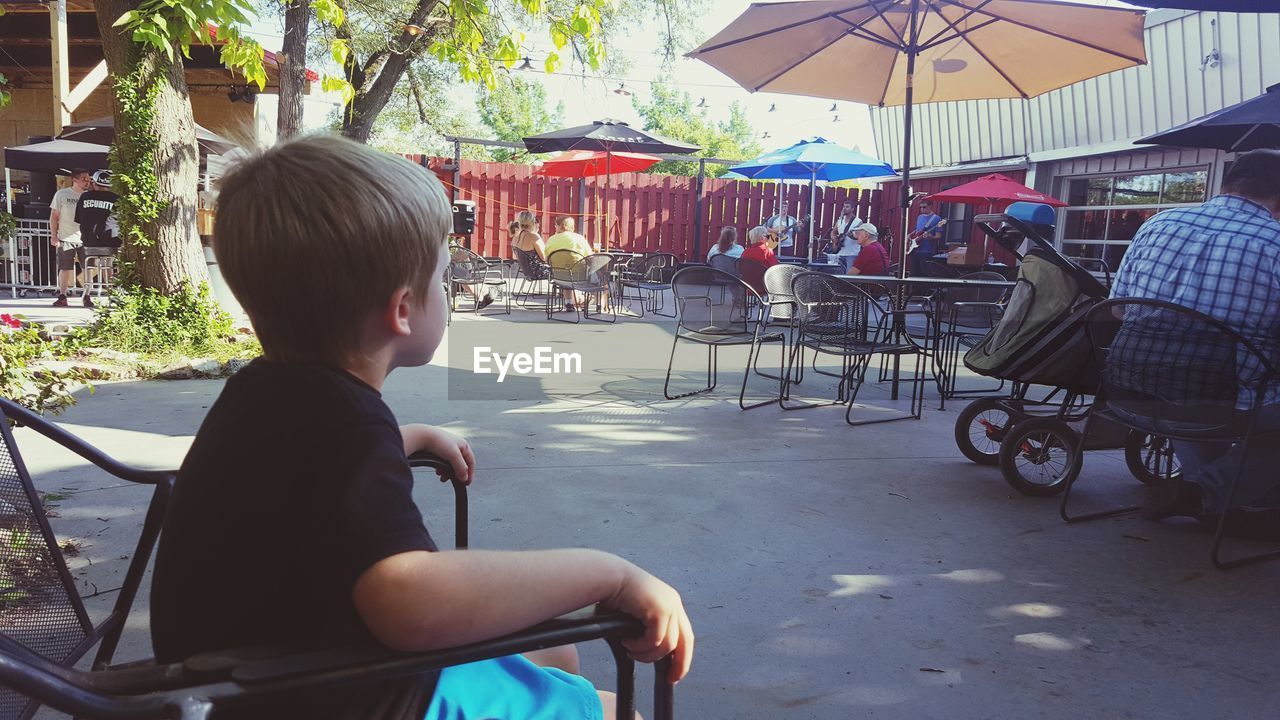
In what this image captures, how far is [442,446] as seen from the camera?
146cm

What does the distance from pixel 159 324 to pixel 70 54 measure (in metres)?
13.9

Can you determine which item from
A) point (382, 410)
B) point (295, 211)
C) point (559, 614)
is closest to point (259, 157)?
point (295, 211)

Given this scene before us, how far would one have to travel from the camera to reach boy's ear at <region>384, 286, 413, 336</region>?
3.39 ft

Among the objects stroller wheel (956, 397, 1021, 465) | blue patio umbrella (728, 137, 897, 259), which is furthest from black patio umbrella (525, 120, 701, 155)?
stroller wheel (956, 397, 1021, 465)

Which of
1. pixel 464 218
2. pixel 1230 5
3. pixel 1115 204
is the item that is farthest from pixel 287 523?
pixel 1115 204

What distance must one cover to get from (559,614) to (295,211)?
0.55 meters

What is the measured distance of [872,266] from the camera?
8.70 meters

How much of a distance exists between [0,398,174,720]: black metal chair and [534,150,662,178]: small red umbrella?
13543 mm

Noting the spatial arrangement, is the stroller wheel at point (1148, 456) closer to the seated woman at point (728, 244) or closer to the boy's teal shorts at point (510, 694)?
the boy's teal shorts at point (510, 694)

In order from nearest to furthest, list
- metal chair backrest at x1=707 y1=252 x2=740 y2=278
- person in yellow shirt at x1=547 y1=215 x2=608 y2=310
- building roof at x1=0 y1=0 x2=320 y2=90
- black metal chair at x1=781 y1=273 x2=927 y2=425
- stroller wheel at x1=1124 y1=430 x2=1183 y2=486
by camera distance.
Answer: stroller wheel at x1=1124 y1=430 x2=1183 y2=486, black metal chair at x1=781 y1=273 x2=927 y2=425, metal chair backrest at x1=707 y1=252 x2=740 y2=278, person in yellow shirt at x1=547 y1=215 x2=608 y2=310, building roof at x1=0 y1=0 x2=320 y2=90

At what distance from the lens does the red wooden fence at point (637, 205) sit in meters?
18.4

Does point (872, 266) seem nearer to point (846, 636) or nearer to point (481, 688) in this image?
point (846, 636)

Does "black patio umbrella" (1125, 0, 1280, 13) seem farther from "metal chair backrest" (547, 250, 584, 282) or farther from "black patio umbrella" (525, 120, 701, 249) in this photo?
"black patio umbrella" (525, 120, 701, 249)

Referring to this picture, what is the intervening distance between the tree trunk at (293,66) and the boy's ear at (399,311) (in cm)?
854
